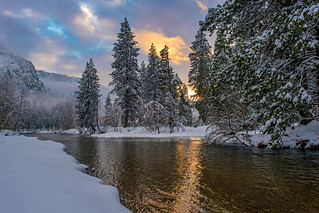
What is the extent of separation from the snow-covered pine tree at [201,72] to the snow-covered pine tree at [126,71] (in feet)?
34.7

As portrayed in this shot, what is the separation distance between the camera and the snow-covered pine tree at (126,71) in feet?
94.2

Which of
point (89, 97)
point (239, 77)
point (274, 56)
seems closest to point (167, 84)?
point (89, 97)

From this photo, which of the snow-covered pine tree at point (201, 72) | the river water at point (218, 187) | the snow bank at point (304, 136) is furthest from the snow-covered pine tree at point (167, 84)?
the river water at point (218, 187)

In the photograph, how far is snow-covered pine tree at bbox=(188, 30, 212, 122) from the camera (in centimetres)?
2754

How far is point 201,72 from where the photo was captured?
27.8 m

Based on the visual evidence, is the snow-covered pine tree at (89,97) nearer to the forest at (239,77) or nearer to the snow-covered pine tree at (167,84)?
the forest at (239,77)

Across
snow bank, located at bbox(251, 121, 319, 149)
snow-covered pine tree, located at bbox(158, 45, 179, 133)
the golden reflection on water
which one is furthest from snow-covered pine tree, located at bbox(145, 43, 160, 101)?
the golden reflection on water

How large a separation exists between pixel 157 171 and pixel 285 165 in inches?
191

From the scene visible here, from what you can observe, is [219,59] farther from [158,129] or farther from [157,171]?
[158,129]

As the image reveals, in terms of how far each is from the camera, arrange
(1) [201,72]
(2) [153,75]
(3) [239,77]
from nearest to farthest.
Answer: (3) [239,77], (1) [201,72], (2) [153,75]

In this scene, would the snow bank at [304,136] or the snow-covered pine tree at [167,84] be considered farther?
the snow-covered pine tree at [167,84]

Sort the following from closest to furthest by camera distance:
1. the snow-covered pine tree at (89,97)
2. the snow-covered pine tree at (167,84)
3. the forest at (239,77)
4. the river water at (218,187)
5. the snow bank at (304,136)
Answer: the river water at (218,187)
the forest at (239,77)
the snow bank at (304,136)
the snow-covered pine tree at (167,84)
the snow-covered pine tree at (89,97)

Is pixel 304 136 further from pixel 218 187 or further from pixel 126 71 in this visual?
pixel 126 71

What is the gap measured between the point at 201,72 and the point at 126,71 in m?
12.8
